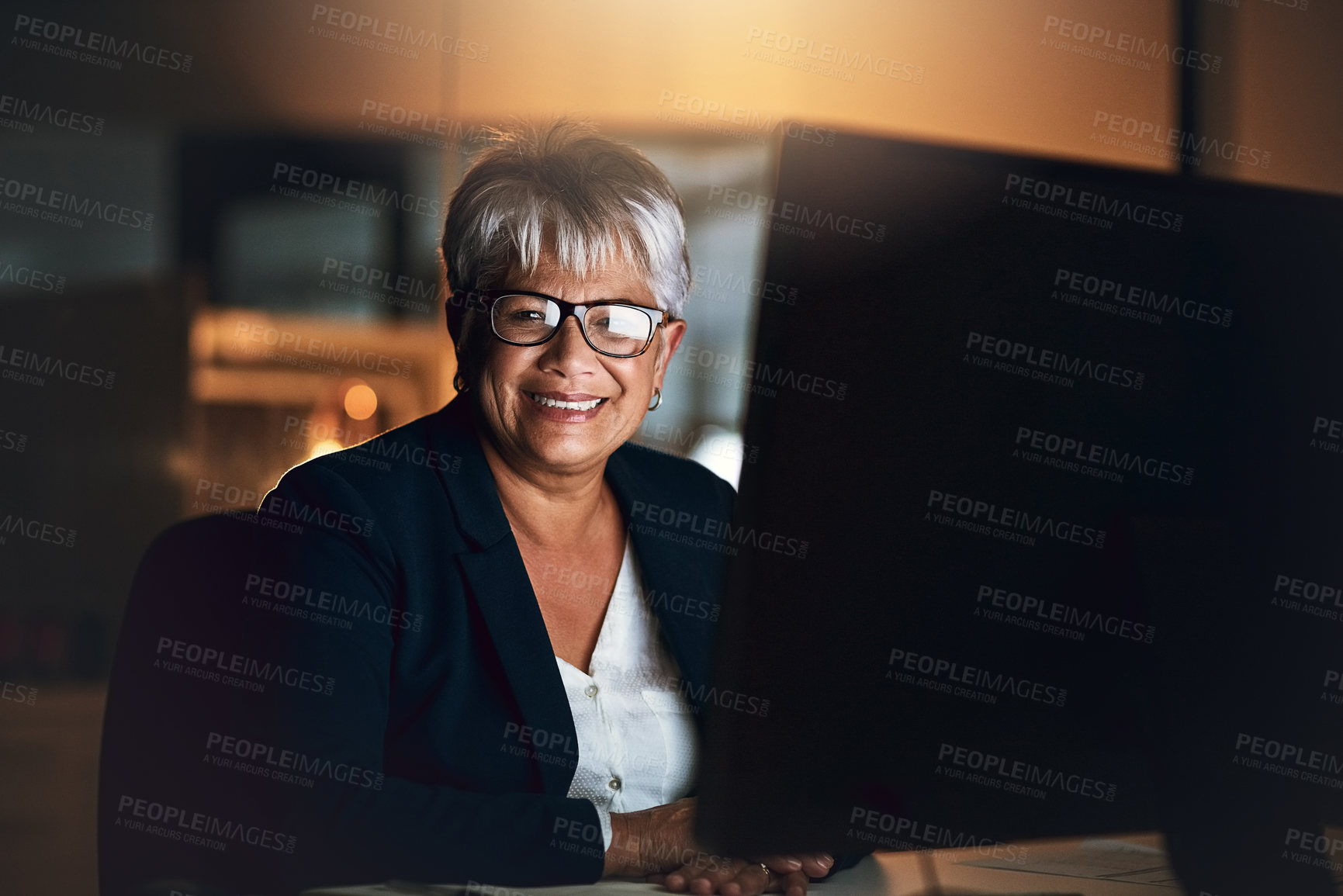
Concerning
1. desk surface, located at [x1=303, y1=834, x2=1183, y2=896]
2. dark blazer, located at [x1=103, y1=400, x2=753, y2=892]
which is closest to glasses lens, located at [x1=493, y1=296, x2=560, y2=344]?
dark blazer, located at [x1=103, y1=400, x2=753, y2=892]

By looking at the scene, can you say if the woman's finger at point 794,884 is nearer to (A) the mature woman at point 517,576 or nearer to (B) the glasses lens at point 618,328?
(A) the mature woman at point 517,576

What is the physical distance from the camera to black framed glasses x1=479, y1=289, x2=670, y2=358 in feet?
3.88

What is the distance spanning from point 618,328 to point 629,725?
47 centimetres

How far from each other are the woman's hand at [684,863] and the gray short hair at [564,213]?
61cm

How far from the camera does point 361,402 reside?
369cm

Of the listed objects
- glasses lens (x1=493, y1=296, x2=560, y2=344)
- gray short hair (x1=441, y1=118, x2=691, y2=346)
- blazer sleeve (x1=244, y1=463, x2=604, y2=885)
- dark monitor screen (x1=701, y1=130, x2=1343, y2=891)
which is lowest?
blazer sleeve (x1=244, y1=463, x2=604, y2=885)

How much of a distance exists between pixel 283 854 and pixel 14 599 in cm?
329

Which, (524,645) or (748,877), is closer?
(748,877)

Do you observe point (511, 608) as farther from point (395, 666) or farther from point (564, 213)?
point (564, 213)

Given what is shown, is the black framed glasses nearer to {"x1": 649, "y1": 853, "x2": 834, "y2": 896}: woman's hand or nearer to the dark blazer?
the dark blazer

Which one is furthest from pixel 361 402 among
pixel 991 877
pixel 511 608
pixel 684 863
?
pixel 991 877

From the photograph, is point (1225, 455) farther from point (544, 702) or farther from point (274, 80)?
point (274, 80)

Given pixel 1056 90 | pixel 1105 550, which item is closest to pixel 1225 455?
pixel 1105 550

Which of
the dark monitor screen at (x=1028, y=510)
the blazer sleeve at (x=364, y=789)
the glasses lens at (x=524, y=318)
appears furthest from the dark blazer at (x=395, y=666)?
the dark monitor screen at (x=1028, y=510)
